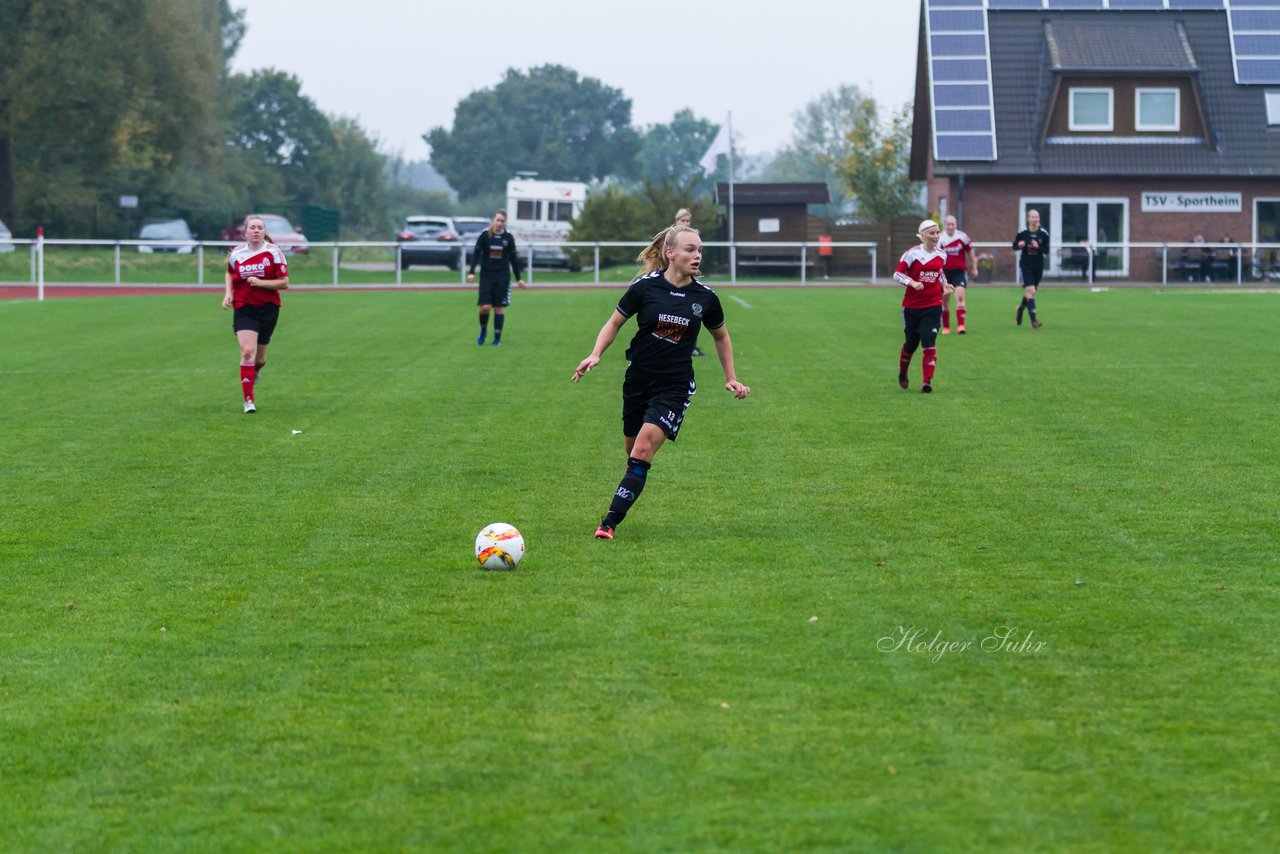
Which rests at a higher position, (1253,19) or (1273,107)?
(1253,19)

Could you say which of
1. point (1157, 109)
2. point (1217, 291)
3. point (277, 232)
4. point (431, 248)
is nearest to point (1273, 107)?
point (1157, 109)

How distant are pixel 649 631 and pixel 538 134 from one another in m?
122

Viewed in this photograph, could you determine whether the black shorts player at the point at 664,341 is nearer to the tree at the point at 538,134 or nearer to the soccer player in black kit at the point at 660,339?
the soccer player in black kit at the point at 660,339

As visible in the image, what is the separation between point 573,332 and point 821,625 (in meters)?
18.2

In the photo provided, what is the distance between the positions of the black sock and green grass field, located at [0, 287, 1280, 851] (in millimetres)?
302

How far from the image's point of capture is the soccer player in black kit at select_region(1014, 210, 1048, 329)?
81.9 feet

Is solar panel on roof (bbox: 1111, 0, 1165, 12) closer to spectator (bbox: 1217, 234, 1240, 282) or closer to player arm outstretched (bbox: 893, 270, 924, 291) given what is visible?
spectator (bbox: 1217, 234, 1240, 282)

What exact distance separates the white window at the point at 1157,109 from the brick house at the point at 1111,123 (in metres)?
0.03

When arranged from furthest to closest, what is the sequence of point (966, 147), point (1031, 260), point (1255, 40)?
point (1255, 40) < point (966, 147) < point (1031, 260)

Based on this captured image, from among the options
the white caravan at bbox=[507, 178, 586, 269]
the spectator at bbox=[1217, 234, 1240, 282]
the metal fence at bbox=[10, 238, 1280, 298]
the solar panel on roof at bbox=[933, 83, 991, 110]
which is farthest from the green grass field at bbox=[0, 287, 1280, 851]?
the white caravan at bbox=[507, 178, 586, 269]

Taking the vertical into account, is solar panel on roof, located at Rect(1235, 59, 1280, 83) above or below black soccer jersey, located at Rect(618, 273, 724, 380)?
above

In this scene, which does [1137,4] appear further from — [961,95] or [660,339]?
[660,339]

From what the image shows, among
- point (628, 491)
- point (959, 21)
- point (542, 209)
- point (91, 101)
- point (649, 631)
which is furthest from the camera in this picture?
point (542, 209)

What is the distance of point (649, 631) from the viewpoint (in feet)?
22.4
